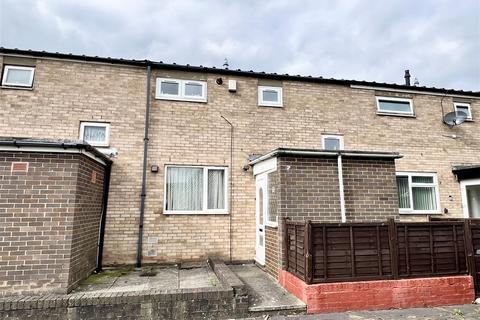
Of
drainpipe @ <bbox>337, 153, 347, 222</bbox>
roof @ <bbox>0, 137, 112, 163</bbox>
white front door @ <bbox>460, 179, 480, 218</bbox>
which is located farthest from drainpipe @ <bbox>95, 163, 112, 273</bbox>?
white front door @ <bbox>460, 179, 480, 218</bbox>

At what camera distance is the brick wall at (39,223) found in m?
4.73

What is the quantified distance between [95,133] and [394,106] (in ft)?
29.3

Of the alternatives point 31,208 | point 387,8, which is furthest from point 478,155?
point 31,208

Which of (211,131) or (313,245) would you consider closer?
(313,245)

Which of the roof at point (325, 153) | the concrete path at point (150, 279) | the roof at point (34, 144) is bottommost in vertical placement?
the concrete path at point (150, 279)

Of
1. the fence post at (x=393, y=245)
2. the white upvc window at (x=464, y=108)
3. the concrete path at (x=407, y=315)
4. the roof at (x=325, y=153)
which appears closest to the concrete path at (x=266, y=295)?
the concrete path at (x=407, y=315)

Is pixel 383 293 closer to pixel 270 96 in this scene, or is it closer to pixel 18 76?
pixel 270 96

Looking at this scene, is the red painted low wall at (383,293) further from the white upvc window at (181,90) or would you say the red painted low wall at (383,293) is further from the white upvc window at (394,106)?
the white upvc window at (394,106)

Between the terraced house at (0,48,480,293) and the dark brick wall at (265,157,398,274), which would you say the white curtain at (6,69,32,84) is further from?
the dark brick wall at (265,157,398,274)

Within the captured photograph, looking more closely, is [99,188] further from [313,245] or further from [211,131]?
[313,245]

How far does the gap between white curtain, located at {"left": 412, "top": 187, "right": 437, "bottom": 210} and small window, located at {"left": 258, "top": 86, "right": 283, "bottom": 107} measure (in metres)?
4.89

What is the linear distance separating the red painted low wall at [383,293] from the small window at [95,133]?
5493mm

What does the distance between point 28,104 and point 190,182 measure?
4.40 meters

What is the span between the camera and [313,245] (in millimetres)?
5070
